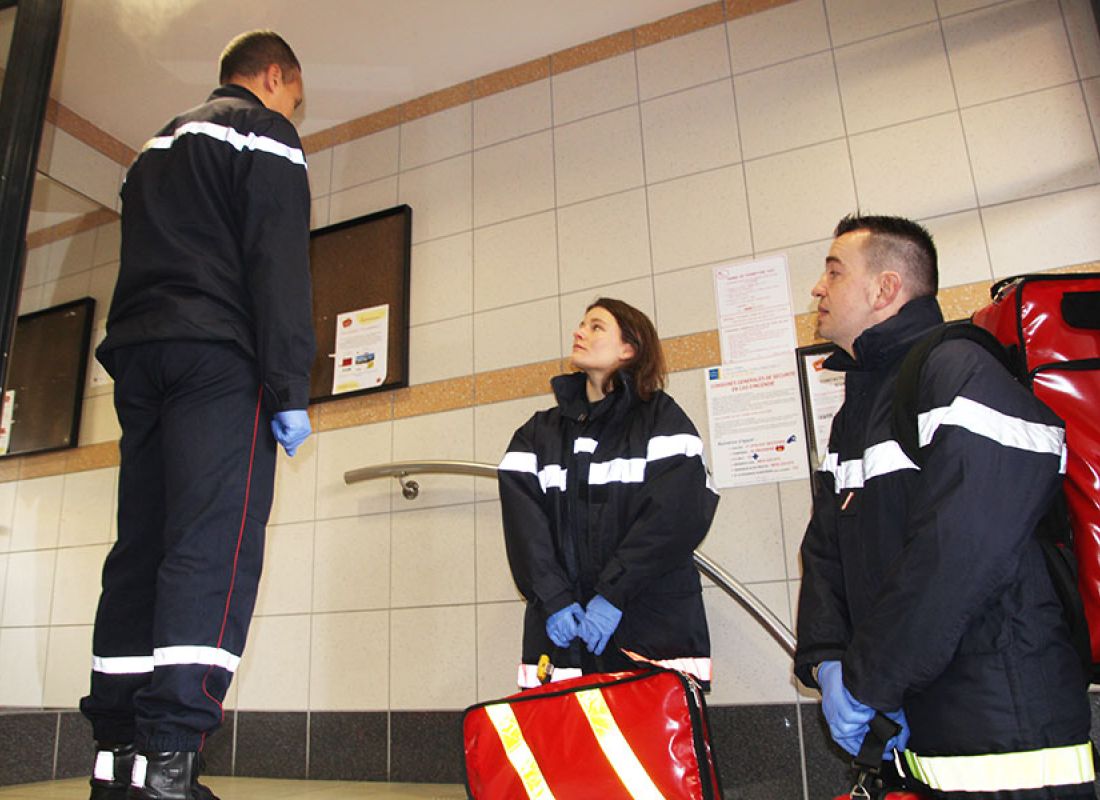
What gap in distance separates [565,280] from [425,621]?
1.70 meters

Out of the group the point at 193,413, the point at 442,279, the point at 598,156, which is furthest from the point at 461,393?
the point at 193,413

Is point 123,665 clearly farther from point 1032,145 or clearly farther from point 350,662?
point 1032,145

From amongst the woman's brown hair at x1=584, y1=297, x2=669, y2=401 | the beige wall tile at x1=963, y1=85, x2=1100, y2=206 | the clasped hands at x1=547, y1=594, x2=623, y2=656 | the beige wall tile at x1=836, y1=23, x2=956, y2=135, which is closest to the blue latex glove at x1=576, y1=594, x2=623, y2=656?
the clasped hands at x1=547, y1=594, x2=623, y2=656

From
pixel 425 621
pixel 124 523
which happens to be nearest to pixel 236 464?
pixel 124 523

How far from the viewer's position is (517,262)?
405 cm

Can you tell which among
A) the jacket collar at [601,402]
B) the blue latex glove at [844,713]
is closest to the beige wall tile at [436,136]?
the jacket collar at [601,402]

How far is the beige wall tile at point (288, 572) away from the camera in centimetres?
405

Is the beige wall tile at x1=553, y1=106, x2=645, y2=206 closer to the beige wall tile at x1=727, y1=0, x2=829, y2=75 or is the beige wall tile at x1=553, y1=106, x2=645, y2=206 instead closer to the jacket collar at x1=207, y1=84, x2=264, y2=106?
the beige wall tile at x1=727, y1=0, x2=829, y2=75

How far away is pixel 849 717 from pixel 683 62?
11.0 feet

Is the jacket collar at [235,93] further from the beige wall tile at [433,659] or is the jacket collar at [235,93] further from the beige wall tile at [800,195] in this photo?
the beige wall tile at [433,659]

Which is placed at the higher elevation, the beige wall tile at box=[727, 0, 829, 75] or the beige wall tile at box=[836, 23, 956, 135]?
the beige wall tile at box=[727, 0, 829, 75]

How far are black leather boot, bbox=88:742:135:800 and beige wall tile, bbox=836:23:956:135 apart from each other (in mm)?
3386

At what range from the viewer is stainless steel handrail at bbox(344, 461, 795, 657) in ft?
9.34

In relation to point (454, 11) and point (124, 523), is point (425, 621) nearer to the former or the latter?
point (124, 523)
